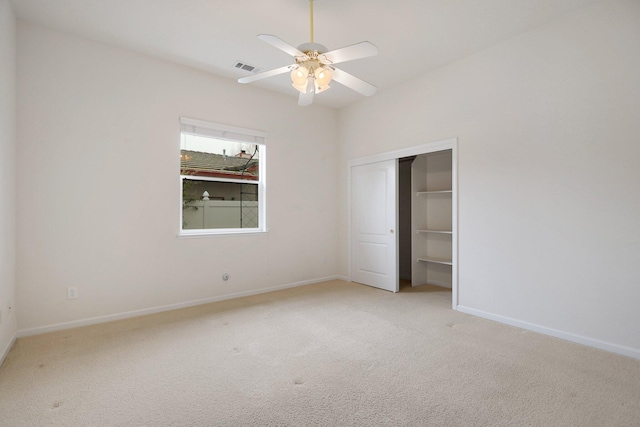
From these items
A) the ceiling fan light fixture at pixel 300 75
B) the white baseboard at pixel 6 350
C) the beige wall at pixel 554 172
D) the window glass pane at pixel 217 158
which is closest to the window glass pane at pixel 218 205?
the window glass pane at pixel 217 158

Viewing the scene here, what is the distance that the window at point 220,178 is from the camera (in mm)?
3998

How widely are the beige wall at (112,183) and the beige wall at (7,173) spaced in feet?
0.41

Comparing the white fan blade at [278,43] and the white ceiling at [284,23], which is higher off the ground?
the white ceiling at [284,23]

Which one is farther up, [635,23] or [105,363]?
[635,23]

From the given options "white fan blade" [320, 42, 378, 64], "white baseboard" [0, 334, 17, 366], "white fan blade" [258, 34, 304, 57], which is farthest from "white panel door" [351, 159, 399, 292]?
"white baseboard" [0, 334, 17, 366]

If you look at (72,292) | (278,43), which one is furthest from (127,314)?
(278,43)

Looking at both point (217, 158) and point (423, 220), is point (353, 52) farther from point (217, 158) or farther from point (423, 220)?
point (423, 220)

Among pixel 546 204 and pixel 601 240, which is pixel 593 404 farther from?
pixel 546 204

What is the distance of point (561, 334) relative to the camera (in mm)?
2908

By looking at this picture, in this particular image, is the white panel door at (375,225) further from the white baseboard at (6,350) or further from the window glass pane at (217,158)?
the white baseboard at (6,350)

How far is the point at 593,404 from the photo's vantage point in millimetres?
1923

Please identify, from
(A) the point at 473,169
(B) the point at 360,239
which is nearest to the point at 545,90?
(A) the point at 473,169

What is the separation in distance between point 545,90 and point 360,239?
3.09 m

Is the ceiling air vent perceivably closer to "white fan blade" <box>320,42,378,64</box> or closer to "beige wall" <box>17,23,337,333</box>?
"beige wall" <box>17,23,337,333</box>
